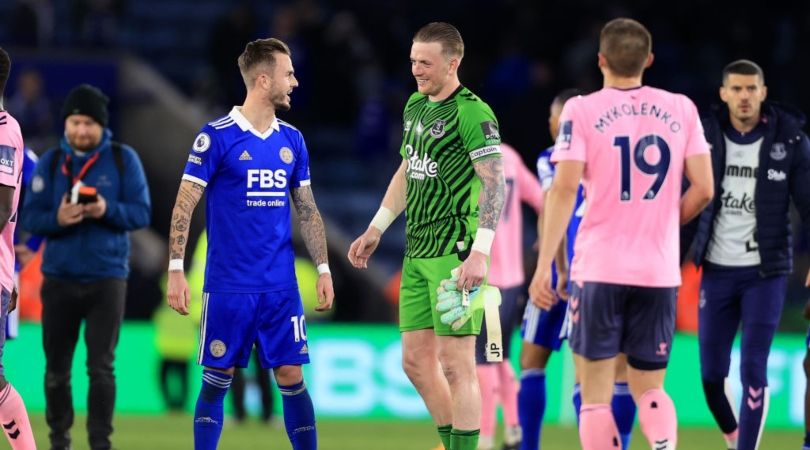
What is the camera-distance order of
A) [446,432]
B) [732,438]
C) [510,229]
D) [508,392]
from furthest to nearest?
[508,392] < [510,229] < [732,438] < [446,432]

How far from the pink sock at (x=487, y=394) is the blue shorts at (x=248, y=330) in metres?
2.60

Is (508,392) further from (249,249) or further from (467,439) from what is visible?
(249,249)

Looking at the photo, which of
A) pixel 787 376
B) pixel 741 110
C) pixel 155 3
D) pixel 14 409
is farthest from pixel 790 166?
pixel 155 3

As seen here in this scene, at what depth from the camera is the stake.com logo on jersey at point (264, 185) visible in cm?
810

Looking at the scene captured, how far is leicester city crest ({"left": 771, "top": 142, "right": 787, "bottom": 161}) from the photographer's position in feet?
30.3

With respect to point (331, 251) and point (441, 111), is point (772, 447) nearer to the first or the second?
point (441, 111)

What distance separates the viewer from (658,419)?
7.80m

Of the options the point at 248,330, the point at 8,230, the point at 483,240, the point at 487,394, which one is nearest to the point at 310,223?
the point at 248,330

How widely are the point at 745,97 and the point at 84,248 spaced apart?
4.37m

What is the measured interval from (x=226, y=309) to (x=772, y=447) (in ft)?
19.6

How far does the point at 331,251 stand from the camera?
1941cm

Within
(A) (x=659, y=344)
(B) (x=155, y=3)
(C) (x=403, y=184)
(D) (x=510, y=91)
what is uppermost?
→ (B) (x=155, y=3)

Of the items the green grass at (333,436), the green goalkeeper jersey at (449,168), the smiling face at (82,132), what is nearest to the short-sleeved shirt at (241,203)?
the green goalkeeper jersey at (449,168)

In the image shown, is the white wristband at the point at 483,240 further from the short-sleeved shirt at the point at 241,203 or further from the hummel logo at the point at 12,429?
the hummel logo at the point at 12,429
